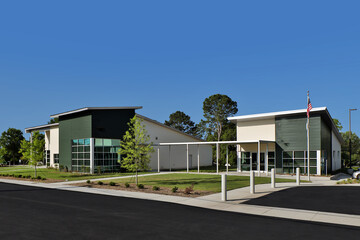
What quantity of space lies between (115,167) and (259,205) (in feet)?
78.6

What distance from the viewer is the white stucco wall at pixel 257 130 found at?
33062mm

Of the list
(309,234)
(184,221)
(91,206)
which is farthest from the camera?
(91,206)

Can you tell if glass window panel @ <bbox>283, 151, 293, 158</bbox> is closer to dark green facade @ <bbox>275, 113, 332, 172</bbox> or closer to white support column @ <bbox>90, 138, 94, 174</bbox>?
dark green facade @ <bbox>275, 113, 332, 172</bbox>

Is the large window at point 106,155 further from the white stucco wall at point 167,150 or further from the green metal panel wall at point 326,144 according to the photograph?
the green metal panel wall at point 326,144

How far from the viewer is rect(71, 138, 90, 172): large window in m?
32.4

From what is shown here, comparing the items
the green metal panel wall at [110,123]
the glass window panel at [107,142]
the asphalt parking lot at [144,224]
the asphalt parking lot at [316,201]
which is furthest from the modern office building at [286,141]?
the asphalt parking lot at [144,224]

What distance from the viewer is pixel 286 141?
31.6 meters

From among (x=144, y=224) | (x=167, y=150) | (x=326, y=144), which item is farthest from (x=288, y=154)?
(x=144, y=224)

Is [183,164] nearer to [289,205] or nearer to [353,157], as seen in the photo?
[289,205]

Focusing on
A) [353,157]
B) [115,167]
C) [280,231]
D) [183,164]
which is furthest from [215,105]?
[280,231]

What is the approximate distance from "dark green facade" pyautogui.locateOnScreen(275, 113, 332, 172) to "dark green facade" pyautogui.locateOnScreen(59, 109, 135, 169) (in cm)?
1824

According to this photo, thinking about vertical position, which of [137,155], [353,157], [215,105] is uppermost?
[215,105]

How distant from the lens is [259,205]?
1291 cm

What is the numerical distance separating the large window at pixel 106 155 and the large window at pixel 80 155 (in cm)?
105
